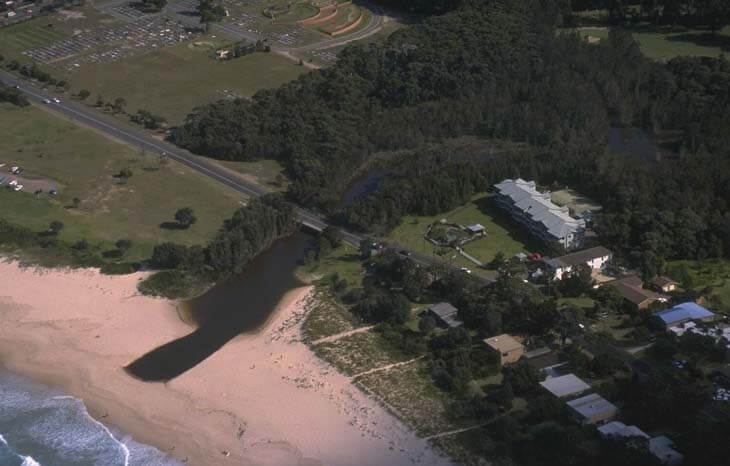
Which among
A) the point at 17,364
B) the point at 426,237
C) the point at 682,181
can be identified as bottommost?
the point at 17,364

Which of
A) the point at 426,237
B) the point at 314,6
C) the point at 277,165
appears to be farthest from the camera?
the point at 314,6

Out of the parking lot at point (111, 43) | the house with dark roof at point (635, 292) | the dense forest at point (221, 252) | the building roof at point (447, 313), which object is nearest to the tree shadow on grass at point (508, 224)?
the house with dark roof at point (635, 292)

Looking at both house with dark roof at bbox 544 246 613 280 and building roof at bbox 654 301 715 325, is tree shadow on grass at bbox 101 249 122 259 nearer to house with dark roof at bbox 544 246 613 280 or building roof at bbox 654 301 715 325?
house with dark roof at bbox 544 246 613 280

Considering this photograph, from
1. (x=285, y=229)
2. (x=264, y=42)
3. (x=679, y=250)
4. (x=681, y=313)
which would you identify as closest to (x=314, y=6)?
(x=264, y=42)

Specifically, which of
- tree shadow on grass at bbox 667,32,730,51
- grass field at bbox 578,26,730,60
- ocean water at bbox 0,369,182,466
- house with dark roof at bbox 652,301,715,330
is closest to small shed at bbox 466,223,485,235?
house with dark roof at bbox 652,301,715,330

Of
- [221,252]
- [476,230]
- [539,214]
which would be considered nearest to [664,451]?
[539,214]

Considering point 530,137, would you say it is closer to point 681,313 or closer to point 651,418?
point 681,313

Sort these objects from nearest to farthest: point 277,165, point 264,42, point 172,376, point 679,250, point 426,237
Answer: point 172,376, point 679,250, point 426,237, point 277,165, point 264,42
